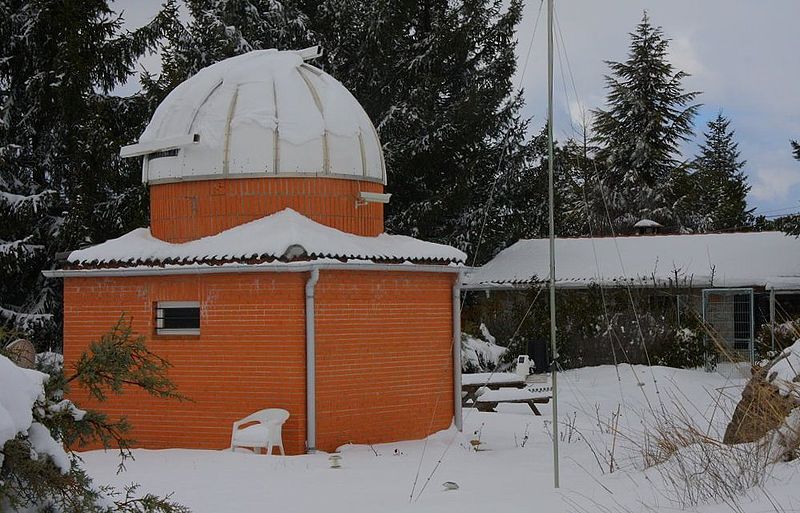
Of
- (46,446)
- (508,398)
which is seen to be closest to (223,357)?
(508,398)

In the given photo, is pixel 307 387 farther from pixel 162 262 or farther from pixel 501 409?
pixel 501 409

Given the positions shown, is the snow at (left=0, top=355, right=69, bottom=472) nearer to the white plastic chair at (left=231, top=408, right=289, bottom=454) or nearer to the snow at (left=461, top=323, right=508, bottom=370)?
the white plastic chair at (left=231, top=408, right=289, bottom=454)

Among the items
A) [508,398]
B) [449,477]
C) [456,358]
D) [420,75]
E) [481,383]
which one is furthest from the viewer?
[420,75]

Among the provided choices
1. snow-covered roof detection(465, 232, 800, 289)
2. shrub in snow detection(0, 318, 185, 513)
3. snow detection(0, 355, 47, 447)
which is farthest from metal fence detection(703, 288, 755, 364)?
snow detection(0, 355, 47, 447)

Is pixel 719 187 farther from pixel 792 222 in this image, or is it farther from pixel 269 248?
pixel 269 248

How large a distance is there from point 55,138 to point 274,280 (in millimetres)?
15322

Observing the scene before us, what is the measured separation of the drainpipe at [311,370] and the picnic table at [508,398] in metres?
5.23

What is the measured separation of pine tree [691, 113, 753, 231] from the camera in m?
48.8

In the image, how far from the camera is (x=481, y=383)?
1986 cm

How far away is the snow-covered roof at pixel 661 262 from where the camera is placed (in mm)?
28766

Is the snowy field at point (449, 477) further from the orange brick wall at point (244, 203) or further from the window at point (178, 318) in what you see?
the orange brick wall at point (244, 203)

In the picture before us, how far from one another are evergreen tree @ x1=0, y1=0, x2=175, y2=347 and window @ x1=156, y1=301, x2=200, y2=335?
1117 cm

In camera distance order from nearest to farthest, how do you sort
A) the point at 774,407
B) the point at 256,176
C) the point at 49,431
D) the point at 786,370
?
the point at 49,431 → the point at 774,407 → the point at 786,370 → the point at 256,176

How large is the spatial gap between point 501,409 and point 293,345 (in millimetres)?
8338
